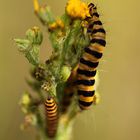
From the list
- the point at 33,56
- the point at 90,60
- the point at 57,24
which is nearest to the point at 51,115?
the point at 33,56

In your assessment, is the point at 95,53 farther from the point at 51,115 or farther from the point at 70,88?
the point at 51,115

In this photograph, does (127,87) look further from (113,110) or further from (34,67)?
(34,67)

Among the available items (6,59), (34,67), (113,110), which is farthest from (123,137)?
(34,67)

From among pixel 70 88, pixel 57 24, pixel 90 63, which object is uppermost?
pixel 57 24

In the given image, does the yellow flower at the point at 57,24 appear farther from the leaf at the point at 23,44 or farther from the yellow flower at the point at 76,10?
the leaf at the point at 23,44

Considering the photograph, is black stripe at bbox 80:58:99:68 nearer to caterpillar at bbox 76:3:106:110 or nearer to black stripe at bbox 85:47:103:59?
caterpillar at bbox 76:3:106:110

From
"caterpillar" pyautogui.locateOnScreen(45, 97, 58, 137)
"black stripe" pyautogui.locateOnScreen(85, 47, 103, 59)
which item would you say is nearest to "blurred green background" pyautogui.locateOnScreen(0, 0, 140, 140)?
"caterpillar" pyautogui.locateOnScreen(45, 97, 58, 137)

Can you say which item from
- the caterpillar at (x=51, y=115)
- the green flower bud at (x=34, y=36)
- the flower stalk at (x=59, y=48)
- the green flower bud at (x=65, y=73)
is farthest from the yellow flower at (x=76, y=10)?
the caterpillar at (x=51, y=115)
